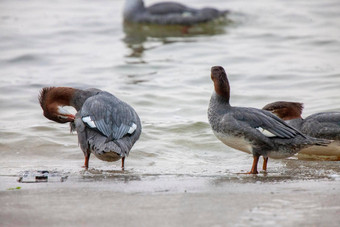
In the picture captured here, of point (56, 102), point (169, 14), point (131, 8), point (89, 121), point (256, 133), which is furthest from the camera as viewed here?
point (131, 8)

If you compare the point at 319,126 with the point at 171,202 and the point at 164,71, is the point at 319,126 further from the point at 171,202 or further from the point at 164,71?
the point at 164,71

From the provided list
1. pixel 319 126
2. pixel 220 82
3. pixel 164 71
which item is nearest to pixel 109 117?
pixel 220 82

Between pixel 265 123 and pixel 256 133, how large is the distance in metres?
0.20

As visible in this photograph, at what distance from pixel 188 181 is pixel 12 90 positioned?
→ 757 cm

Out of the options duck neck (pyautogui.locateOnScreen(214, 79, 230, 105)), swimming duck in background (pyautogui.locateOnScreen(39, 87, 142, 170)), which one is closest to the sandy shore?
swimming duck in background (pyautogui.locateOnScreen(39, 87, 142, 170))

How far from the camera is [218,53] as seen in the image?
1625cm

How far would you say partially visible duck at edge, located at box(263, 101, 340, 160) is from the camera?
8.79 meters

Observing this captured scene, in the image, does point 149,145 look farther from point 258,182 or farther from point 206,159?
point 258,182

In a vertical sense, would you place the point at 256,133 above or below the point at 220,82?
below

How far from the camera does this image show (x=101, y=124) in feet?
25.3

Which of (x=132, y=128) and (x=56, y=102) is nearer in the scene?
(x=132, y=128)

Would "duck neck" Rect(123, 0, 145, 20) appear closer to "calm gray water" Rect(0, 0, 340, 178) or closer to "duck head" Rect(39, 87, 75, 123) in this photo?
"calm gray water" Rect(0, 0, 340, 178)

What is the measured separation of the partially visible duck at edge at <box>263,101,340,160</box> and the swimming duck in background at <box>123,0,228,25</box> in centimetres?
1064

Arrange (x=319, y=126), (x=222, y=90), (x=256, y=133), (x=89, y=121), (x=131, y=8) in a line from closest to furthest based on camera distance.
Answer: (x=256, y=133)
(x=89, y=121)
(x=222, y=90)
(x=319, y=126)
(x=131, y=8)
